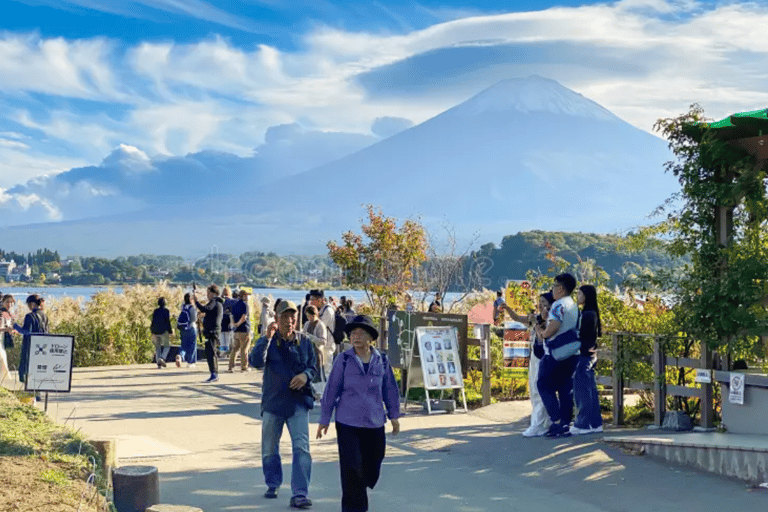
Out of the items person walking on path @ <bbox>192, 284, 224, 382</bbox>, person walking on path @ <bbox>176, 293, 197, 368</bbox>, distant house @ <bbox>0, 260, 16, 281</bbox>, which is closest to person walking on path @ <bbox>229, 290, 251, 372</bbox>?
person walking on path @ <bbox>192, 284, 224, 382</bbox>

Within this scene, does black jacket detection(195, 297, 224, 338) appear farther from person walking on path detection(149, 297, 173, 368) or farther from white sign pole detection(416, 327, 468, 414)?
white sign pole detection(416, 327, 468, 414)

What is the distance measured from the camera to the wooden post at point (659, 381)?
42.0ft

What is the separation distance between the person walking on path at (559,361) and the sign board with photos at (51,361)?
615 centimetres

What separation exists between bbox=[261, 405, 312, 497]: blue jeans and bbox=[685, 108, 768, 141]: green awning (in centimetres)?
610

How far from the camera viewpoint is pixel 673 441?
1105cm

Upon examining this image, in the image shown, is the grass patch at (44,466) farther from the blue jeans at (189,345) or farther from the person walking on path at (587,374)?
the blue jeans at (189,345)

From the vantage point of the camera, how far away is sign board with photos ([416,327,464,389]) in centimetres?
1533

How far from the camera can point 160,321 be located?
23203mm

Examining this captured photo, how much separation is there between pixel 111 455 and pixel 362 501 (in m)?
2.17

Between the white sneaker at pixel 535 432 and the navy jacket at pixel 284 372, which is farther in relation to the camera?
the white sneaker at pixel 535 432

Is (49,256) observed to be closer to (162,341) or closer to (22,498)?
(162,341)

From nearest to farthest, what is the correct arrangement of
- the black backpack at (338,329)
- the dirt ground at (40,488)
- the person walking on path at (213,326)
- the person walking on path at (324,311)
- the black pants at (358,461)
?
the dirt ground at (40,488)
the black pants at (358,461)
the person walking on path at (324,311)
the black backpack at (338,329)
the person walking on path at (213,326)

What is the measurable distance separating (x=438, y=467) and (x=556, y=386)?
2342 mm

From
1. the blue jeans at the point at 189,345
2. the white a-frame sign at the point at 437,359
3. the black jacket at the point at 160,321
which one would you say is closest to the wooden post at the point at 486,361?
the white a-frame sign at the point at 437,359
